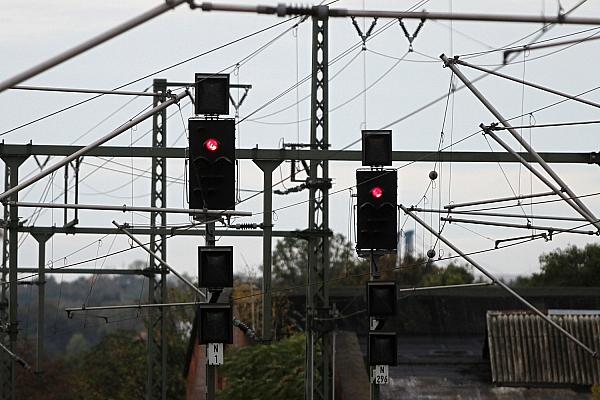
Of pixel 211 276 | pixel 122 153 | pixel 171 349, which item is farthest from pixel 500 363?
pixel 171 349

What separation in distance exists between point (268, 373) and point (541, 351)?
359 inches

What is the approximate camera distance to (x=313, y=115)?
110ft

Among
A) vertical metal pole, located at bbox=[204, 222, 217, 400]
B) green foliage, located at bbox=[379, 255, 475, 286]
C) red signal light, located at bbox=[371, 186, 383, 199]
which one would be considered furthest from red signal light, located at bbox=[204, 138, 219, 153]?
green foliage, located at bbox=[379, 255, 475, 286]

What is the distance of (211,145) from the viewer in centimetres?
2353

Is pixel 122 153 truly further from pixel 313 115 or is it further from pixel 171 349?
pixel 171 349

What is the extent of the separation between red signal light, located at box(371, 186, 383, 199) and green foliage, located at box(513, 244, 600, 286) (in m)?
72.2

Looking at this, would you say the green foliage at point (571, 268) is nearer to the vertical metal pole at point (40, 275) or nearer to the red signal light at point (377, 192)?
the vertical metal pole at point (40, 275)

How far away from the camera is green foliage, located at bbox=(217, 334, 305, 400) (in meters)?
50.7

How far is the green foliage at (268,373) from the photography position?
5069 cm

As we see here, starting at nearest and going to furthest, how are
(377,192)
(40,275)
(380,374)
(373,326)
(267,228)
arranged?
1. (377,192)
2. (380,374)
3. (373,326)
4. (267,228)
5. (40,275)

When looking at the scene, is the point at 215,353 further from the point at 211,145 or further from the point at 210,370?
the point at 211,145

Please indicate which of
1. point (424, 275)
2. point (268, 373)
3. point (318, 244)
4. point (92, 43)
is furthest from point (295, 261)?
point (92, 43)

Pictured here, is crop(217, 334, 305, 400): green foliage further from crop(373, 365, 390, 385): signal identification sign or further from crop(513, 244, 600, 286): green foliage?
crop(513, 244, 600, 286): green foliage

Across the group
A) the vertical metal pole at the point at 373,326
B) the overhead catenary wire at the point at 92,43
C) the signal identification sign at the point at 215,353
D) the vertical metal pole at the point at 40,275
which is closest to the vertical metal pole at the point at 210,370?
the signal identification sign at the point at 215,353
